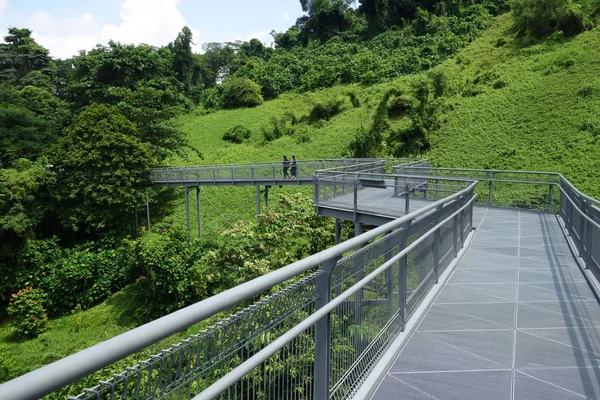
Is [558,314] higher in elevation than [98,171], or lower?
lower

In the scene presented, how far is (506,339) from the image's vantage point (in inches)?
172

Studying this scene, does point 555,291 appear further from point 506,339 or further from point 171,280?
point 171,280

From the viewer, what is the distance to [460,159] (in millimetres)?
27406

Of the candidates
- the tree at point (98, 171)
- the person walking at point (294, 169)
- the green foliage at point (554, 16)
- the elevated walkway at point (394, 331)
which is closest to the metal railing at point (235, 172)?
the person walking at point (294, 169)

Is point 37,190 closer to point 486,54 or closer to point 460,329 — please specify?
point 460,329

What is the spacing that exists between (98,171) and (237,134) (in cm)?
1924

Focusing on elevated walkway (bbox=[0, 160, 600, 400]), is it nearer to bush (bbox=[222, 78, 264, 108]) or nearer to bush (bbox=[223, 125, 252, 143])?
bush (bbox=[223, 125, 252, 143])

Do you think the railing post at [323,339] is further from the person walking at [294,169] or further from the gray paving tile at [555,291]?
the person walking at [294,169]

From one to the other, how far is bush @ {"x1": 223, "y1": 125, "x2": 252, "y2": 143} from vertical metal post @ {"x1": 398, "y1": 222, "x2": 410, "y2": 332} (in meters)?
38.6

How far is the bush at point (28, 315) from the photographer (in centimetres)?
1808

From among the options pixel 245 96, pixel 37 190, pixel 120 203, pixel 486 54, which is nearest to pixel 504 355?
pixel 120 203

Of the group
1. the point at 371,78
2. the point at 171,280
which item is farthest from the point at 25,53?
the point at 171,280

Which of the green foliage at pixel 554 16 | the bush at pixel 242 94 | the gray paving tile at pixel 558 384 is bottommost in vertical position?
the gray paving tile at pixel 558 384

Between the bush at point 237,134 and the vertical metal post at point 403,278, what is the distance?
38563mm
